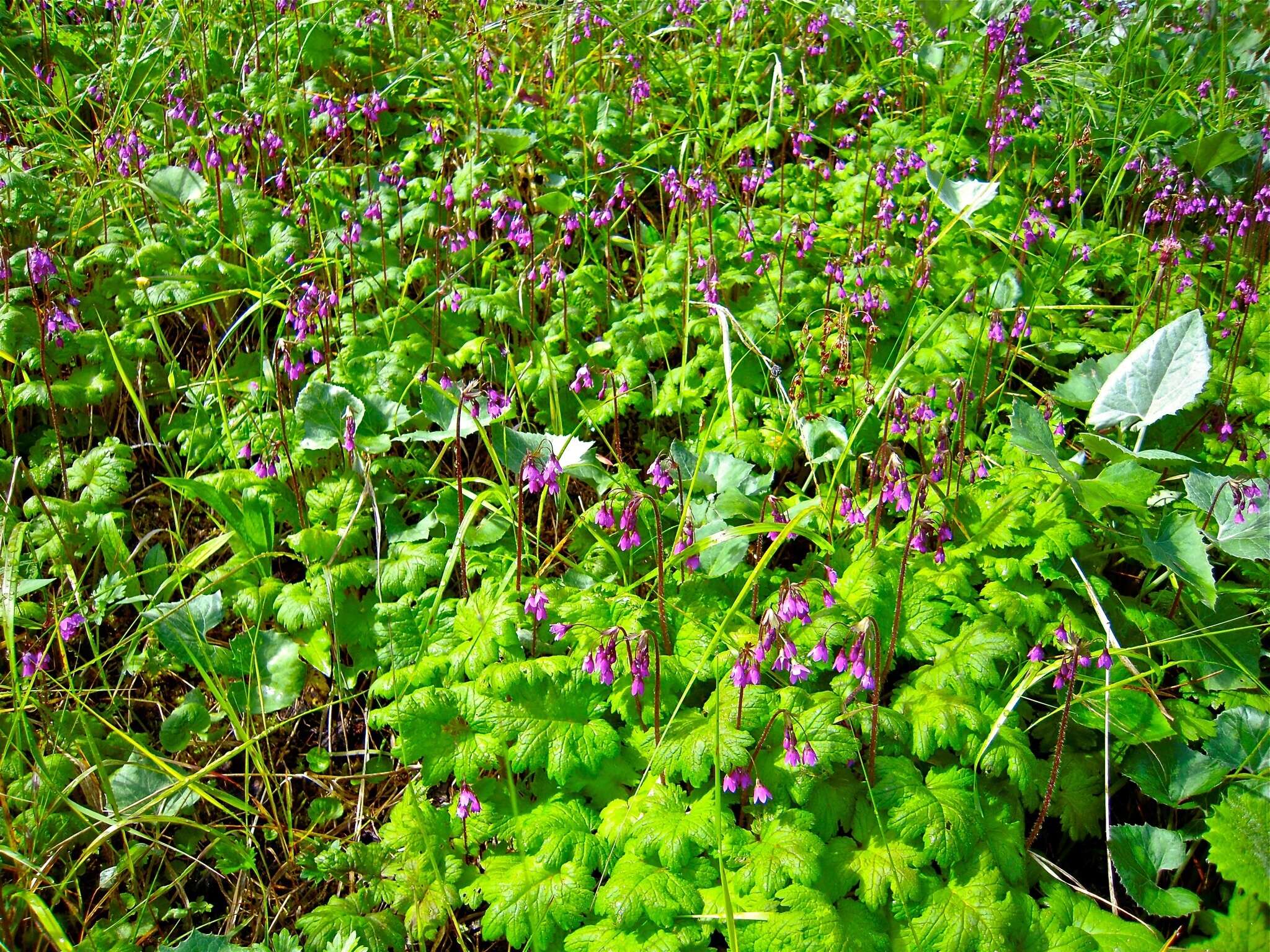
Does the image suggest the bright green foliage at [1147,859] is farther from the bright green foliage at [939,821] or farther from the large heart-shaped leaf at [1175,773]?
the bright green foliage at [939,821]

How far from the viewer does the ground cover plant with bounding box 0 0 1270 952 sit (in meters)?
2.26

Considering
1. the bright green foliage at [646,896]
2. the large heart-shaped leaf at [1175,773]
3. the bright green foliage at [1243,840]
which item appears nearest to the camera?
the bright green foliage at [646,896]

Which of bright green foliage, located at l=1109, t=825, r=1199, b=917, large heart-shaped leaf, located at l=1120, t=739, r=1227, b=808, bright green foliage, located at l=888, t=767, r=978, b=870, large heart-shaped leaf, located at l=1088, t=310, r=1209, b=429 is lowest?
bright green foliage, located at l=1109, t=825, r=1199, b=917

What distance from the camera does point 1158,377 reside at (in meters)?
2.95

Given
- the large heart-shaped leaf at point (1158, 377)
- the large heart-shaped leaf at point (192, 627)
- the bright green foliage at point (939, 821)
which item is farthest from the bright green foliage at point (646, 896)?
the large heart-shaped leaf at point (1158, 377)

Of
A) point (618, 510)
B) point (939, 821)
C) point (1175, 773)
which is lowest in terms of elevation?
point (1175, 773)

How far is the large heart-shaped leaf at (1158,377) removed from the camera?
2.84m

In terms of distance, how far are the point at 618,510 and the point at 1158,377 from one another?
1826 millimetres

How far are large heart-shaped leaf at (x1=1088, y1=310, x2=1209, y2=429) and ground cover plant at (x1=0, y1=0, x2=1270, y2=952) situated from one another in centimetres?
2

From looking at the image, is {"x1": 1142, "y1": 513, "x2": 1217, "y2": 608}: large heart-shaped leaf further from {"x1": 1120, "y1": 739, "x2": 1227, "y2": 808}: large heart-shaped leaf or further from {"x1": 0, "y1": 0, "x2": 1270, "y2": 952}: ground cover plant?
{"x1": 1120, "y1": 739, "x2": 1227, "y2": 808}: large heart-shaped leaf

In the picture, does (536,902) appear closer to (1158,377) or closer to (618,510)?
(618,510)

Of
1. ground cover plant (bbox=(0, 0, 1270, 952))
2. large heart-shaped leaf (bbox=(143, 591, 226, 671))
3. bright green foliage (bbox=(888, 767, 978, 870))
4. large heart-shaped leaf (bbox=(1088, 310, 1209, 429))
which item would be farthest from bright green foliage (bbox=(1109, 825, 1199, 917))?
large heart-shaped leaf (bbox=(143, 591, 226, 671))

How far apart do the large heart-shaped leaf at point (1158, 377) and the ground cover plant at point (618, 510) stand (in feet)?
0.06

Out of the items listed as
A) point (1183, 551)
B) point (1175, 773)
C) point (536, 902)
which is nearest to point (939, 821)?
point (1175, 773)
